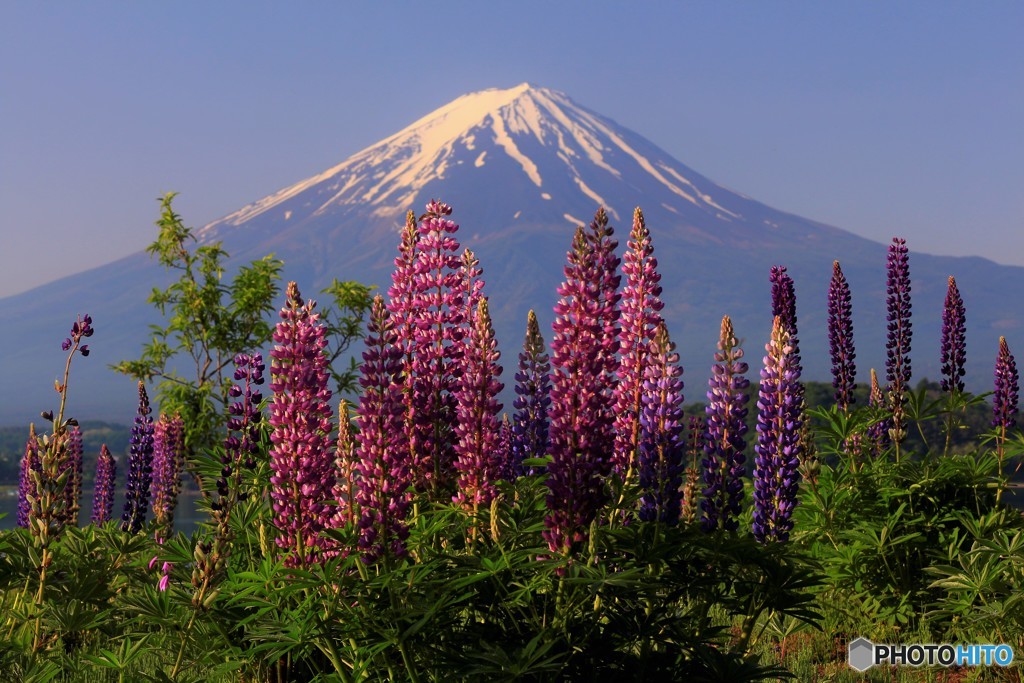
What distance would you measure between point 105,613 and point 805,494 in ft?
21.8

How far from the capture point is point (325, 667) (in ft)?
24.4

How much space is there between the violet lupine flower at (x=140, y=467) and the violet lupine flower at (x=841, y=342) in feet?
27.9

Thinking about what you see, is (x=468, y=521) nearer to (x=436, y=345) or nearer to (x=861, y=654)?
(x=436, y=345)

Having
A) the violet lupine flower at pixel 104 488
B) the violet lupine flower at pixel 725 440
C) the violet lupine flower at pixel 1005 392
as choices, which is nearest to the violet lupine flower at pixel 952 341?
the violet lupine flower at pixel 1005 392

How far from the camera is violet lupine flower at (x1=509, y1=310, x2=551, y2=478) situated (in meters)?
8.32

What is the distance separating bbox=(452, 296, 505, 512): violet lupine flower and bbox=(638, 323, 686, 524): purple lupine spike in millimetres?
957

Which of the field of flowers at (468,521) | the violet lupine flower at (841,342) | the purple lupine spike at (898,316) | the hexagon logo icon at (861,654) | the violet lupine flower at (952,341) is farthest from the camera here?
the violet lupine flower at (841,342)

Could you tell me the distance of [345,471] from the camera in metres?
6.36

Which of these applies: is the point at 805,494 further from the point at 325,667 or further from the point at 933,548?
the point at 325,667

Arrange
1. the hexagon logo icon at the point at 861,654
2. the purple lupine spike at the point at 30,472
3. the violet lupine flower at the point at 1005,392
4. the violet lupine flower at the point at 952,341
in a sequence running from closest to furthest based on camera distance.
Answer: the purple lupine spike at the point at 30,472 → the hexagon logo icon at the point at 861,654 → the violet lupine flower at the point at 1005,392 → the violet lupine flower at the point at 952,341

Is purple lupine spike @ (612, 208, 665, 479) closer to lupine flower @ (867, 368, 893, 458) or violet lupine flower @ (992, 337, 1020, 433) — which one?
lupine flower @ (867, 368, 893, 458)

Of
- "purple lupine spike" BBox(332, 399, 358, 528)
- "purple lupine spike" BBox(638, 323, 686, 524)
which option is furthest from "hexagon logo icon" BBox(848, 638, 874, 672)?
"purple lupine spike" BBox(332, 399, 358, 528)

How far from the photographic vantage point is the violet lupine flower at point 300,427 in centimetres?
597

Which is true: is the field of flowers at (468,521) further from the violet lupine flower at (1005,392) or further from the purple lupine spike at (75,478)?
the violet lupine flower at (1005,392)
